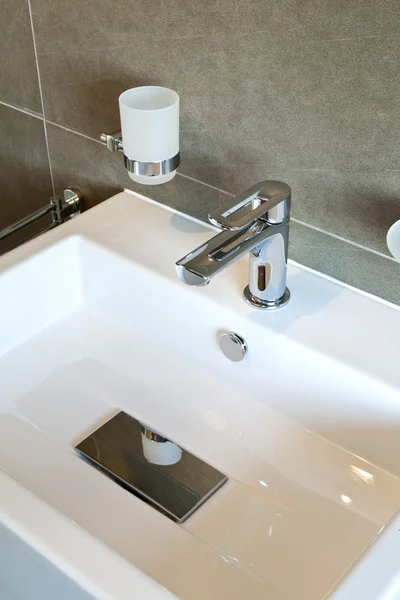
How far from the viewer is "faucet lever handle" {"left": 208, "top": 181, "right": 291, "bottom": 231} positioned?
85 centimetres

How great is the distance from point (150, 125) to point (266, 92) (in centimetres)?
16

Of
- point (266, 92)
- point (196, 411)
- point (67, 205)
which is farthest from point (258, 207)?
point (67, 205)

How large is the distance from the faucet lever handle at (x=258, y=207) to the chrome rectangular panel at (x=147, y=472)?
0.98 ft

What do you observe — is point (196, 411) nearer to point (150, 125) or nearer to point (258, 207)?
A: point (258, 207)

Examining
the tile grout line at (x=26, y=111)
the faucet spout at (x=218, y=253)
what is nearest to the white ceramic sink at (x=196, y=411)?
the faucet spout at (x=218, y=253)

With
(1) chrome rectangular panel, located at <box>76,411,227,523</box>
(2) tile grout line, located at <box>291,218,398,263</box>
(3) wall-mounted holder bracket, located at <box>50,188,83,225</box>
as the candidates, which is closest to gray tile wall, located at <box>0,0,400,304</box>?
(2) tile grout line, located at <box>291,218,398,263</box>

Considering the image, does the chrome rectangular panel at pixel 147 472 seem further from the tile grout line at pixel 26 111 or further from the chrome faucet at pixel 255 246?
the tile grout line at pixel 26 111

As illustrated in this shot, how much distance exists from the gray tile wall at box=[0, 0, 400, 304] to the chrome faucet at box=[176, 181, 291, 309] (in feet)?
0.22

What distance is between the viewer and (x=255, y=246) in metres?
0.92

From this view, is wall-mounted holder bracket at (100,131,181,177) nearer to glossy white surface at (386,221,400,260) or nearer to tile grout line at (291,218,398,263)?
tile grout line at (291,218,398,263)

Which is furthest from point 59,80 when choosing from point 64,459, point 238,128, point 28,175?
point 64,459

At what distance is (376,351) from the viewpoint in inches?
35.9

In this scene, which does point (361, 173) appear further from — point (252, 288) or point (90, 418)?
point (90, 418)

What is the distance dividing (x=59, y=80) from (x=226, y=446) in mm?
656
